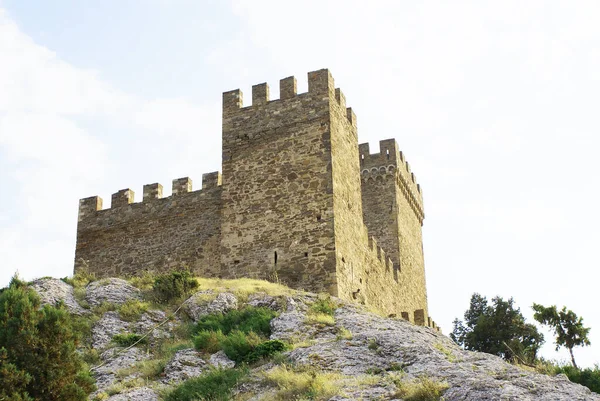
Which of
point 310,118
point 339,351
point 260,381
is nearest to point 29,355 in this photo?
point 260,381

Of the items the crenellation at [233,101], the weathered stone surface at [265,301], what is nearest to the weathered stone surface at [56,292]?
the weathered stone surface at [265,301]

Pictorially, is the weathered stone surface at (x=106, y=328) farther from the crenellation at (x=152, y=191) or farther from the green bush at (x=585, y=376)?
the green bush at (x=585, y=376)

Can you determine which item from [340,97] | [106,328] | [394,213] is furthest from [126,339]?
[394,213]

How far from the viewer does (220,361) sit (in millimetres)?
17609

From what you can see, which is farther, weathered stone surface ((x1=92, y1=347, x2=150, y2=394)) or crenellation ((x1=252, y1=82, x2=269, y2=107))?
crenellation ((x1=252, y1=82, x2=269, y2=107))

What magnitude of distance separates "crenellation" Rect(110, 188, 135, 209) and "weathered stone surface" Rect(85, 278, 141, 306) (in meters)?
5.90

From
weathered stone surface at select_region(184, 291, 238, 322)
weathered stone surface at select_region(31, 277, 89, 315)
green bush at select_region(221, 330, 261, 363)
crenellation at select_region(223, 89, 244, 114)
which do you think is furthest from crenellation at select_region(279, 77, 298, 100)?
green bush at select_region(221, 330, 261, 363)

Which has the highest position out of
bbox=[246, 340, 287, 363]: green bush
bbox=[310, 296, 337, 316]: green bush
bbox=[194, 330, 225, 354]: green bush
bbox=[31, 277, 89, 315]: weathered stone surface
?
bbox=[31, 277, 89, 315]: weathered stone surface

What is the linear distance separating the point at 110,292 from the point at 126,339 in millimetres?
2715

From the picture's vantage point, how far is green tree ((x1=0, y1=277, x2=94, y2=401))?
14.0 metres

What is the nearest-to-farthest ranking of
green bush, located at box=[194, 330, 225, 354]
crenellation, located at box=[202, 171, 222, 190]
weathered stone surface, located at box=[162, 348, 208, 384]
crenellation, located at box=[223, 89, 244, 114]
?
weathered stone surface, located at box=[162, 348, 208, 384] → green bush, located at box=[194, 330, 225, 354] → crenellation, located at box=[223, 89, 244, 114] → crenellation, located at box=[202, 171, 222, 190]

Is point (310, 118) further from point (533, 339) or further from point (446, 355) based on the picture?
point (533, 339)

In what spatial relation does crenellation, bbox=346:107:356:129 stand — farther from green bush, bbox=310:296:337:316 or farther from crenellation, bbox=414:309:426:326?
green bush, bbox=310:296:337:316

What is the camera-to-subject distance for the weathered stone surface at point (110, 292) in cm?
2130
